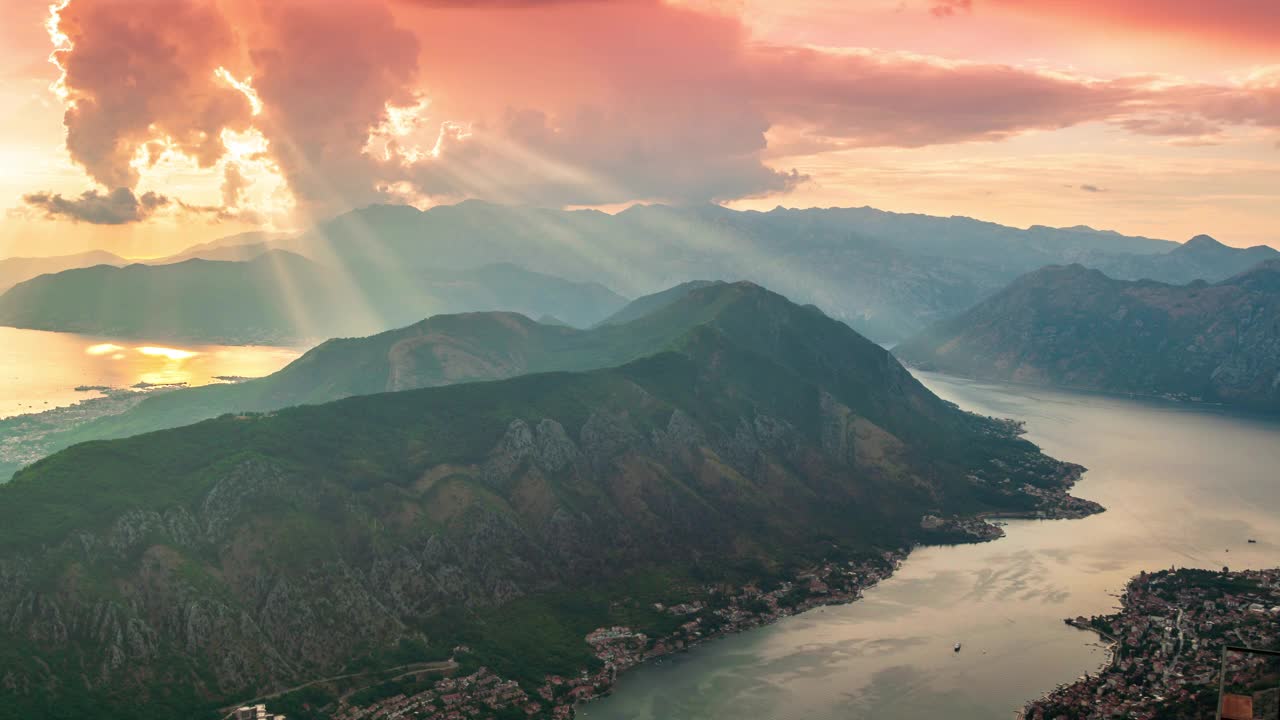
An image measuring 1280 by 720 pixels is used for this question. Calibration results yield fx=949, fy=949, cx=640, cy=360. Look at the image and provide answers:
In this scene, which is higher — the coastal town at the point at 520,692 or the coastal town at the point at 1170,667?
the coastal town at the point at 520,692

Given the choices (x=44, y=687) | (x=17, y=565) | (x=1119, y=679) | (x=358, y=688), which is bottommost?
(x=1119, y=679)

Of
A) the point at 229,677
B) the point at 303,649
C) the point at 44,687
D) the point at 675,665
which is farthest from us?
the point at 675,665

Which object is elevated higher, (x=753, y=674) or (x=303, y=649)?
(x=303, y=649)

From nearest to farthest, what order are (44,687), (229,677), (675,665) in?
1. (44,687)
2. (229,677)
3. (675,665)

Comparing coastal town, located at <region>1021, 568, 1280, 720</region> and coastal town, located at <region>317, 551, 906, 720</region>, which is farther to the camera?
coastal town, located at <region>317, 551, 906, 720</region>

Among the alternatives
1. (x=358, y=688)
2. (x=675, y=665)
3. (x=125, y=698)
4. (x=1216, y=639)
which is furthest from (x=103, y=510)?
(x=1216, y=639)

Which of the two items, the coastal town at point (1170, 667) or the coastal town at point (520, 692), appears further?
the coastal town at point (520, 692)

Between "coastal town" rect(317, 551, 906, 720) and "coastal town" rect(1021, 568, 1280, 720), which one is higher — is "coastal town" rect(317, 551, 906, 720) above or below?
above

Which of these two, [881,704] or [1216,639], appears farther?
[1216,639]

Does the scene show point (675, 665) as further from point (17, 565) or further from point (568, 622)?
point (17, 565)

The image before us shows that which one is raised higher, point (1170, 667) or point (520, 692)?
point (520, 692)

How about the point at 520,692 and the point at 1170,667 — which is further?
the point at 1170,667
